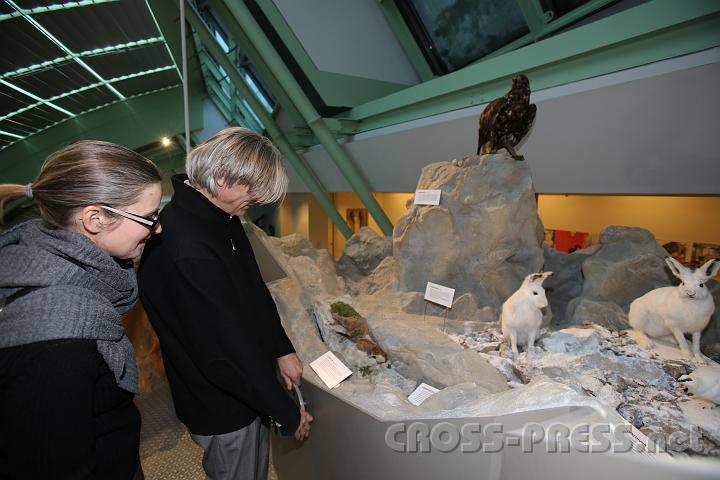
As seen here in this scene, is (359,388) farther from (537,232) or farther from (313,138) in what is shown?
(313,138)

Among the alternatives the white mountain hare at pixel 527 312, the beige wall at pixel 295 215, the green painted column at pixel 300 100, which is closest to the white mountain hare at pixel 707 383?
the white mountain hare at pixel 527 312

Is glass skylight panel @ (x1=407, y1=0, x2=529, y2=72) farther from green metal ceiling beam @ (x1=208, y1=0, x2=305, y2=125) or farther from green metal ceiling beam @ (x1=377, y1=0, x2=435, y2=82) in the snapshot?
green metal ceiling beam @ (x1=208, y1=0, x2=305, y2=125)

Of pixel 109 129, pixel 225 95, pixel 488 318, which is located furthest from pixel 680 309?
pixel 225 95

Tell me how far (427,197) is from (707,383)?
2.32 m

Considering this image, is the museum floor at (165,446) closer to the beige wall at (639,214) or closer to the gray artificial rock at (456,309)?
the gray artificial rock at (456,309)

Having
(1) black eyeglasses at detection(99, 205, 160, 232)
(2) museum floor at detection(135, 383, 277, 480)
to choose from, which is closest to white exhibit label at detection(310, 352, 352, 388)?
(2) museum floor at detection(135, 383, 277, 480)

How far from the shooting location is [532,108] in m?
3.44

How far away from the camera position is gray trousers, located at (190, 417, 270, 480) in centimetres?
158

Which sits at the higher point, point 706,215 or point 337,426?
point 337,426

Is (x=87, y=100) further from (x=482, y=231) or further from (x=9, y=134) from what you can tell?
(x=482, y=231)

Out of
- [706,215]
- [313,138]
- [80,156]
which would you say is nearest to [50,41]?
[80,156]

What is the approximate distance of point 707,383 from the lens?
1.62m

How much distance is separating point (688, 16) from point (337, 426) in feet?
12.5

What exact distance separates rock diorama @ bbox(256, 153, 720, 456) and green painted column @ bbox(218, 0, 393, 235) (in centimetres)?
191
